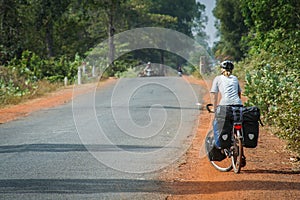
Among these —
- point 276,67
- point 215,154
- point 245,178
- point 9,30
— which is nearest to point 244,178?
point 245,178

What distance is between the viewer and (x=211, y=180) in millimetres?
7969

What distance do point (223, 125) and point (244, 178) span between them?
0.81 m

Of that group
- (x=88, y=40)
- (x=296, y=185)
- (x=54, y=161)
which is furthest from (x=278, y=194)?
(x=88, y=40)

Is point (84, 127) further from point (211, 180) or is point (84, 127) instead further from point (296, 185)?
point (296, 185)

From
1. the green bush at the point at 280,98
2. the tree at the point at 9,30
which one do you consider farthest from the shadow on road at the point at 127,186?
the tree at the point at 9,30

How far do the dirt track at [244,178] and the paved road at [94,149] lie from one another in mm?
251

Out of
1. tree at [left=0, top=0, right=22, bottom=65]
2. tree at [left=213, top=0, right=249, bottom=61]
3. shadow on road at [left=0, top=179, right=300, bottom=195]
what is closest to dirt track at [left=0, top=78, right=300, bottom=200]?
shadow on road at [left=0, top=179, right=300, bottom=195]

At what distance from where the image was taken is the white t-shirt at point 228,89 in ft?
28.2

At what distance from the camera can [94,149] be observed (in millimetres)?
10328

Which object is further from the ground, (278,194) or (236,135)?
(236,135)

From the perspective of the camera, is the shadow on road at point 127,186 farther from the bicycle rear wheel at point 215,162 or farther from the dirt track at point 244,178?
the bicycle rear wheel at point 215,162

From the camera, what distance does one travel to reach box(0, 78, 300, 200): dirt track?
7062 mm

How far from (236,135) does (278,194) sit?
1.46 metres

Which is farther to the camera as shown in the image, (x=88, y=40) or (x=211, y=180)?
(x=88, y=40)
